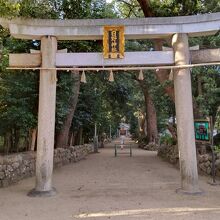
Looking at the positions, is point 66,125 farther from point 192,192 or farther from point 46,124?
point 192,192

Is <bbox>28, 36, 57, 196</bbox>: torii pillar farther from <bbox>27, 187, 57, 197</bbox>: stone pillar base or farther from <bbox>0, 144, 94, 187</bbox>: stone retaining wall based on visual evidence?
<bbox>0, 144, 94, 187</bbox>: stone retaining wall

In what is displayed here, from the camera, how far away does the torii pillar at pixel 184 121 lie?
8188 millimetres

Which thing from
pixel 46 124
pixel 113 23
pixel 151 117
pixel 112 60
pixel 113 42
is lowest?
pixel 46 124

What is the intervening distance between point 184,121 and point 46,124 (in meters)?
3.60

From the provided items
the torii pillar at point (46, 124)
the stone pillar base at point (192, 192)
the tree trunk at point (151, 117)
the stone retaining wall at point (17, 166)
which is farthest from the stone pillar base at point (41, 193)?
the tree trunk at point (151, 117)

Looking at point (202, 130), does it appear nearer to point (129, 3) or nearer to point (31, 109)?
point (31, 109)

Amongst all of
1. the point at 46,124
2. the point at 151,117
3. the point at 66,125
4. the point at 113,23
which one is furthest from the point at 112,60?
the point at 151,117

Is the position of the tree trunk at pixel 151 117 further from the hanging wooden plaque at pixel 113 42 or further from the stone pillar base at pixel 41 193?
the stone pillar base at pixel 41 193

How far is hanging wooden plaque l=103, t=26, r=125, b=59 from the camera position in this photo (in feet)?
27.7

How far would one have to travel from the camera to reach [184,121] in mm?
8328

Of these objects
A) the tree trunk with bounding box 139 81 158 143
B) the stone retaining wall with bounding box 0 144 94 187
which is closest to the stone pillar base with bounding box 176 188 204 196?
the stone retaining wall with bounding box 0 144 94 187

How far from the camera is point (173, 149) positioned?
16438 mm

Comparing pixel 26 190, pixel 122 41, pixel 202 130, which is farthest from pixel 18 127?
pixel 202 130

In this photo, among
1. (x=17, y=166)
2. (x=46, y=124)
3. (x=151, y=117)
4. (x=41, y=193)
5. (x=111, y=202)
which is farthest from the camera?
(x=151, y=117)
